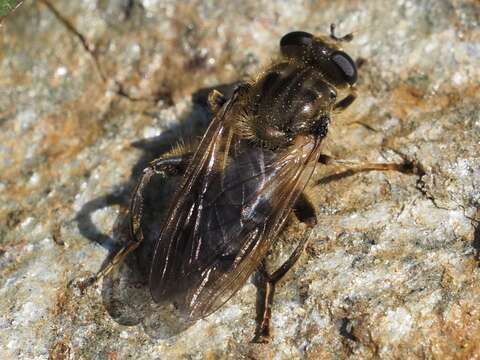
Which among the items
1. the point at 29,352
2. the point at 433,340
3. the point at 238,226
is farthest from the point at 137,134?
the point at 433,340

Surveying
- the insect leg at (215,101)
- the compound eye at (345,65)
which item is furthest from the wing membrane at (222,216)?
the compound eye at (345,65)

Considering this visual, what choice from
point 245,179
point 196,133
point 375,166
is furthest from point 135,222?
point 375,166

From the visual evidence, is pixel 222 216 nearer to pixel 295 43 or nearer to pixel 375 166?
pixel 375 166

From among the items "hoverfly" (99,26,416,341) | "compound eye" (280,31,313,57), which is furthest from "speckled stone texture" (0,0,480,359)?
"compound eye" (280,31,313,57)

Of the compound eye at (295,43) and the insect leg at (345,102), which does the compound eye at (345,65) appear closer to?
the insect leg at (345,102)

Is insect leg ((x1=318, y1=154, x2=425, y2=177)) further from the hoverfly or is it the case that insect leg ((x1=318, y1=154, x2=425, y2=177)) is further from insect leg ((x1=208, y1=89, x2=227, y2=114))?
insect leg ((x1=208, y1=89, x2=227, y2=114))
